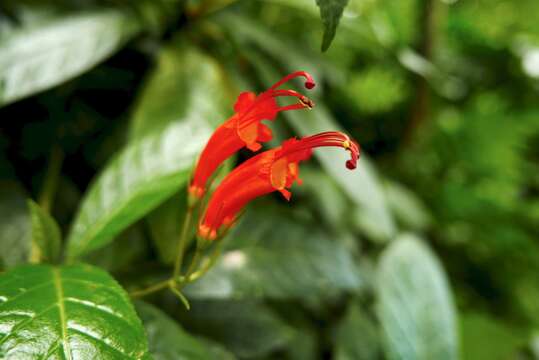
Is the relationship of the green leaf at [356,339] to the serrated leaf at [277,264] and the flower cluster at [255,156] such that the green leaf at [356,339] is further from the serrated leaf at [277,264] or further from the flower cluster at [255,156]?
the flower cluster at [255,156]

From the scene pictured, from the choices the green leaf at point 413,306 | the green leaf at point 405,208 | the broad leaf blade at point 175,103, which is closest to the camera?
the broad leaf blade at point 175,103

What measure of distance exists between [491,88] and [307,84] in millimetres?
1217

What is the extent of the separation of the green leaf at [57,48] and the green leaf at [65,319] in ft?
0.96

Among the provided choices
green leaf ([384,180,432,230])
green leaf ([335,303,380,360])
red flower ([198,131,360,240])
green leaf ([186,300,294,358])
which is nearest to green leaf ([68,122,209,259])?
red flower ([198,131,360,240])

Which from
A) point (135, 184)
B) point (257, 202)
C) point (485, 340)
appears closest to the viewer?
point (135, 184)

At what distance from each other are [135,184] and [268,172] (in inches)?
8.0

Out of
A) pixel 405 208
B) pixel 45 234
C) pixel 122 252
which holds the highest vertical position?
pixel 45 234

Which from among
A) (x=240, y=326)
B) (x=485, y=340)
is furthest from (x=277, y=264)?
(x=485, y=340)

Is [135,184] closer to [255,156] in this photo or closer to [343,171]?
[255,156]

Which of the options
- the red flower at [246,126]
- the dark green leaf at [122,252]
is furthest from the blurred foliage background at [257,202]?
the red flower at [246,126]

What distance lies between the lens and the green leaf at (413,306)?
0.75 m

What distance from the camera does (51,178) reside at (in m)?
0.73

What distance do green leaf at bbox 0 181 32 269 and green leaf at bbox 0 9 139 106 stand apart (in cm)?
14

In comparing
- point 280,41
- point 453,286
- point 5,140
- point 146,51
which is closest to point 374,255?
point 453,286
